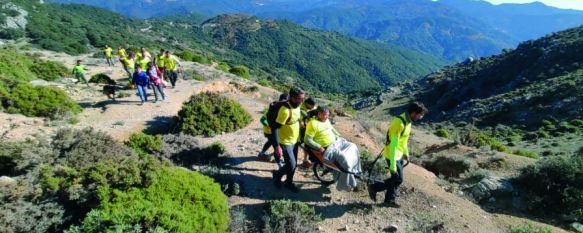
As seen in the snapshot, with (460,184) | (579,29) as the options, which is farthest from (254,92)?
(579,29)

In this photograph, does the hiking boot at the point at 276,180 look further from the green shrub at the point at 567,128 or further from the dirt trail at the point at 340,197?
the green shrub at the point at 567,128

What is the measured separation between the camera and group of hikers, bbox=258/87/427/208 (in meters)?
7.20

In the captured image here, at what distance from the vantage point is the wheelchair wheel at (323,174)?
8.74 m

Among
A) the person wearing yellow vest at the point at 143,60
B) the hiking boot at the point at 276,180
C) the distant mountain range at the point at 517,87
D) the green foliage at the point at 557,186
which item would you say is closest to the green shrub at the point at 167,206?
the hiking boot at the point at 276,180

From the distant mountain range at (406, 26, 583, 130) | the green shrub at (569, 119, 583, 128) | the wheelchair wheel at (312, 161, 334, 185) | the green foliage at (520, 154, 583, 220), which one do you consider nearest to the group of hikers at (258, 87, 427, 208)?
the wheelchair wheel at (312, 161, 334, 185)

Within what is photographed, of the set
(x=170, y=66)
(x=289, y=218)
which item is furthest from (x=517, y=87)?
(x=289, y=218)

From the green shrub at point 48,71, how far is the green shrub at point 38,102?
303 inches

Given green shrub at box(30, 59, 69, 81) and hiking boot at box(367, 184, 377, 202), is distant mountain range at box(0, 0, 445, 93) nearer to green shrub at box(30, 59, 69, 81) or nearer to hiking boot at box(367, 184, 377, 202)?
green shrub at box(30, 59, 69, 81)

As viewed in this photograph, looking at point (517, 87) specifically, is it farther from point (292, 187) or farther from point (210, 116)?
point (292, 187)

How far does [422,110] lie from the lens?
705 cm

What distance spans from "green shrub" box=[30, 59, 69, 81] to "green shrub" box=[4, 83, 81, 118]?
303 inches

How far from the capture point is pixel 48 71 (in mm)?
22688

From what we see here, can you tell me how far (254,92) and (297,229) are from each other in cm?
1461

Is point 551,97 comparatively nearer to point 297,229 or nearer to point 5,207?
point 297,229
